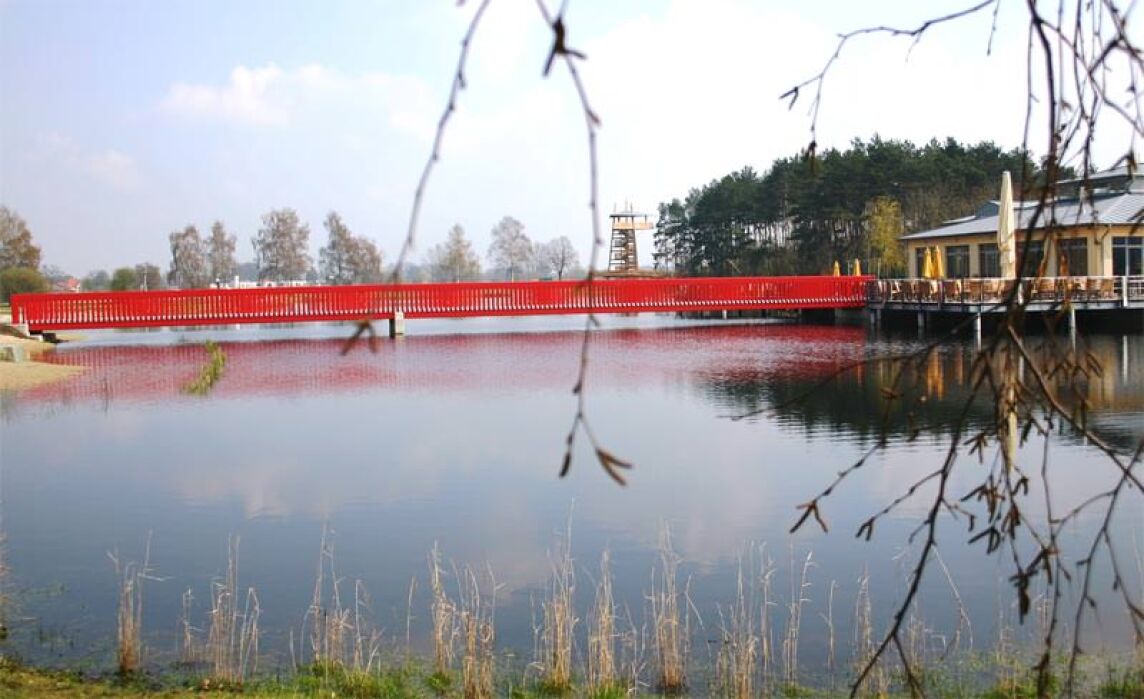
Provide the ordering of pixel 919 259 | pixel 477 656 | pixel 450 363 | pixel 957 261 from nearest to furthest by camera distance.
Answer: pixel 477 656
pixel 450 363
pixel 957 261
pixel 919 259

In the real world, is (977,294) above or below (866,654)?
above

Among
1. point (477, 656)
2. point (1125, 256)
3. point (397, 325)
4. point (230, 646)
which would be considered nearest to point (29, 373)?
point (397, 325)

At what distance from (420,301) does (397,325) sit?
7.51 feet

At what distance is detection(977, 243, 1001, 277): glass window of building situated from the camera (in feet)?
105

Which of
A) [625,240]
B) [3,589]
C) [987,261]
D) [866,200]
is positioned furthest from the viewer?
[625,240]

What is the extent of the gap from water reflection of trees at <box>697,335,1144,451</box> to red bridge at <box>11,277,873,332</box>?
13.2 metres

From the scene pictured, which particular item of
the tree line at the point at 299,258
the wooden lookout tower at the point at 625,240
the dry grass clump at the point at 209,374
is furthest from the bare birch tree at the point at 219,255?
the dry grass clump at the point at 209,374

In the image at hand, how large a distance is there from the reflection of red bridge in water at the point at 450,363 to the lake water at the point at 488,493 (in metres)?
0.21

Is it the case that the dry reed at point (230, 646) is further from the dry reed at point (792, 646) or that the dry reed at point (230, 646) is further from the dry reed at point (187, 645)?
the dry reed at point (792, 646)

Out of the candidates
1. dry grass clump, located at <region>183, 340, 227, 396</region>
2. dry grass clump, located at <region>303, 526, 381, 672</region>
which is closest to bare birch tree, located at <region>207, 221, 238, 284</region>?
dry grass clump, located at <region>183, 340, 227, 396</region>

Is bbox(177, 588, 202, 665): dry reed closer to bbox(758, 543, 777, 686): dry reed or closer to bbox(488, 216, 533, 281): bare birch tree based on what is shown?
bbox(758, 543, 777, 686): dry reed

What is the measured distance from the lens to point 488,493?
10477mm

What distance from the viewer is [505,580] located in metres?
7.47

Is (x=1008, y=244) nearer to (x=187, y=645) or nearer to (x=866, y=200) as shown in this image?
(x=187, y=645)
